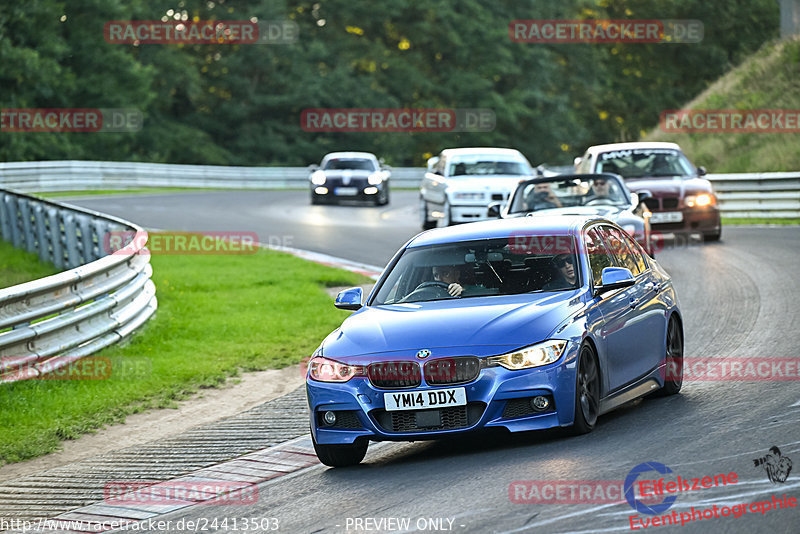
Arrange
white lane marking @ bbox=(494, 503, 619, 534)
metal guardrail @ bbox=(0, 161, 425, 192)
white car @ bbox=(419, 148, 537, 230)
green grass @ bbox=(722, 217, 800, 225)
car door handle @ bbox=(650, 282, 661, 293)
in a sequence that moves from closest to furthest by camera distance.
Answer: white lane marking @ bbox=(494, 503, 619, 534)
car door handle @ bbox=(650, 282, 661, 293)
white car @ bbox=(419, 148, 537, 230)
green grass @ bbox=(722, 217, 800, 225)
metal guardrail @ bbox=(0, 161, 425, 192)

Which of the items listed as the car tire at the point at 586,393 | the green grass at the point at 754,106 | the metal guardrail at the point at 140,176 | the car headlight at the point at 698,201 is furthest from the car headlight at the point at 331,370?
the metal guardrail at the point at 140,176

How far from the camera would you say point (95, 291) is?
12641 millimetres

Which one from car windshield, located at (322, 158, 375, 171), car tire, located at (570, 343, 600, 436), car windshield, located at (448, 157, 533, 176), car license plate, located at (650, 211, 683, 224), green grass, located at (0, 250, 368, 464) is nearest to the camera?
car tire, located at (570, 343, 600, 436)

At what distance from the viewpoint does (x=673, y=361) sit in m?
9.78

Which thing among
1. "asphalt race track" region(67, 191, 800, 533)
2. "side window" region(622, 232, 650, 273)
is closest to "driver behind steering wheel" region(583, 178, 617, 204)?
"asphalt race track" region(67, 191, 800, 533)

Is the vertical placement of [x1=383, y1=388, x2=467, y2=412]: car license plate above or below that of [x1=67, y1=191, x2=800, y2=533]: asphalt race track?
above

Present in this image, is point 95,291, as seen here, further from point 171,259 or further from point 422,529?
point 171,259

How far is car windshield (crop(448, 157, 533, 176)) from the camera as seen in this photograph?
2578 cm

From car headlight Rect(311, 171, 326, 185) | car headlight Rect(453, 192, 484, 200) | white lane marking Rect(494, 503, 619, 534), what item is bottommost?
car headlight Rect(311, 171, 326, 185)

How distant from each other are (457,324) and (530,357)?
507 mm

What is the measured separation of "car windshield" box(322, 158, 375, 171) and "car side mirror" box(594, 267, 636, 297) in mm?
30123

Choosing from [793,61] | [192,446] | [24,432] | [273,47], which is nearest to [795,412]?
[192,446]

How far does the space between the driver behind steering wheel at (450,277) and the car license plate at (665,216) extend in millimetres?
12930

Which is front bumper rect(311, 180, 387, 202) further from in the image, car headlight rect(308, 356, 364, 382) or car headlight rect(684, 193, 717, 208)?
car headlight rect(308, 356, 364, 382)
